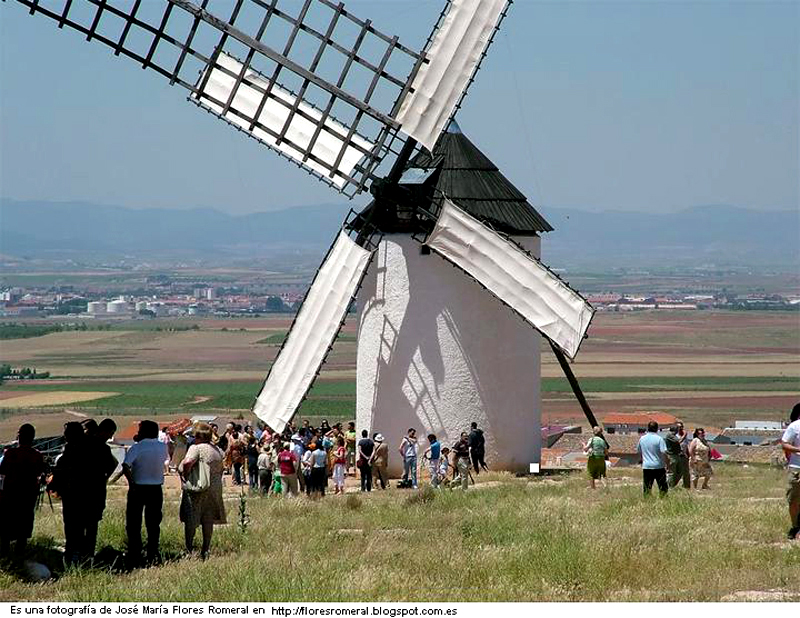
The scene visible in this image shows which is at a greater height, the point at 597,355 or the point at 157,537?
the point at 597,355

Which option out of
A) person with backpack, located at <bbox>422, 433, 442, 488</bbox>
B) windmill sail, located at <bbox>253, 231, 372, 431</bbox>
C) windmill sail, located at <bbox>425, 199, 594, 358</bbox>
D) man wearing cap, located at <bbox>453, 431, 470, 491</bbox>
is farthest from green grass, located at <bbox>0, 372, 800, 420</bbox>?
man wearing cap, located at <bbox>453, 431, 470, 491</bbox>

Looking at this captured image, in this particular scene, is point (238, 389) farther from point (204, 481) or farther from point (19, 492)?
point (204, 481)

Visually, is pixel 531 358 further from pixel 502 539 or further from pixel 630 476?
pixel 502 539

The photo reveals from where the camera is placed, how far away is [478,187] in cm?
2838

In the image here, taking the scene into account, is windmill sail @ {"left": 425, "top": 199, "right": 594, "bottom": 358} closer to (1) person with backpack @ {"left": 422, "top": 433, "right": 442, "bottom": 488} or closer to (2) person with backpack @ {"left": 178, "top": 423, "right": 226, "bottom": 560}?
(1) person with backpack @ {"left": 422, "top": 433, "right": 442, "bottom": 488}

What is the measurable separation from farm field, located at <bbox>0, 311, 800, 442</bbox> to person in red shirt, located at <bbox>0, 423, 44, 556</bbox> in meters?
43.5

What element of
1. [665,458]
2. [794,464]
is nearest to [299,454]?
[665,458]

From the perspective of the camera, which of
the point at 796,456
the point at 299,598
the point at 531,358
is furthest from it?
the point at 531,358

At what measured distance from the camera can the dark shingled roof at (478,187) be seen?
1104 inches

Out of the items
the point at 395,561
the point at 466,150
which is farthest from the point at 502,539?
the point at 466,150

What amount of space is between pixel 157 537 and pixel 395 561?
2347 mm

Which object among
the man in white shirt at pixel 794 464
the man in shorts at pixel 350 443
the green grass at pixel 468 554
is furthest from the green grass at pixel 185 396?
the man in white shirt at pixel 794 464

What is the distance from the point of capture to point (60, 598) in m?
13.8

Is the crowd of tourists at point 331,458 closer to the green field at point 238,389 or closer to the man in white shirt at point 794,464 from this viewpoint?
the man in white shirt at point 794,464
